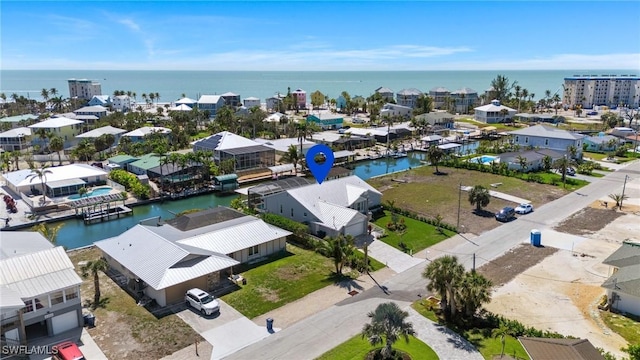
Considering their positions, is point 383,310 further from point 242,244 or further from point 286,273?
point 242,244

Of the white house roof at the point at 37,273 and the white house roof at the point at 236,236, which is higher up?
the white house roof at the point at 37,273

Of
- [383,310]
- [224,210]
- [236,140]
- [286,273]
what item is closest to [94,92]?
[236,140]

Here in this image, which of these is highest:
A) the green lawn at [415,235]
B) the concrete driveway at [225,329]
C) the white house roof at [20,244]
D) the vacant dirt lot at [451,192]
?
the white house roof at [20,244]

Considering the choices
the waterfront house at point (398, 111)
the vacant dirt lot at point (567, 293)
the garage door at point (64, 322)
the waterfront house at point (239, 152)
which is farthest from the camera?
the waterfront house at point (398, 111)

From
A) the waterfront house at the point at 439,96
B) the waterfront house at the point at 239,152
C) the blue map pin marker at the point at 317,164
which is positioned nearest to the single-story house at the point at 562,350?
the blue map pin marker at the point at 317,164

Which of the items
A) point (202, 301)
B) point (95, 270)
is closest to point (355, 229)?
point (202, 301)

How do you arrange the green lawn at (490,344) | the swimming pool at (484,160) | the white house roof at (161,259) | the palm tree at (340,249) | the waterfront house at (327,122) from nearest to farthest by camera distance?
the green lawn at (490,344) < the white house roof at (161,259) < the palm tree at (340,249) < the swimming pool at (484,160) < the waterfront house at (327,122)

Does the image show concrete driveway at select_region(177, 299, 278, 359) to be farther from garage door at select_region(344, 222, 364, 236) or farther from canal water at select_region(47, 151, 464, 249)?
canal water at select_region(47, 151, 464, 249)

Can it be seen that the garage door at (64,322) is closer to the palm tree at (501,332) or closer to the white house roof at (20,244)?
the white house roof at (20,244)

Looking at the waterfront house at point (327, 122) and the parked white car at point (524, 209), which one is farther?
the waterfront house at point (327, 122)
